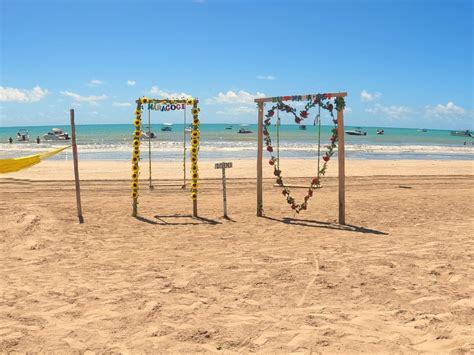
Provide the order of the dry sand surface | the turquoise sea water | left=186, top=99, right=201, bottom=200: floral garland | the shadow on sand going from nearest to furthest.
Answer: the dry sand surface, the shadow on sand, left=186, top=99, right=201, bottom=200: floral garland, the turquoise sea water

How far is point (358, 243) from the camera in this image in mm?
8586

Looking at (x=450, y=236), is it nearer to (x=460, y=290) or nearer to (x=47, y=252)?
(x=460, y=290)

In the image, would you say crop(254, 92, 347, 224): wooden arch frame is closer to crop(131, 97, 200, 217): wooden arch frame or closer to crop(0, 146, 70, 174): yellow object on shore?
crop(131, 97, 200, 217): wooden arch frame

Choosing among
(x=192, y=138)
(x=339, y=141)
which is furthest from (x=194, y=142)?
(x=339, y=141)

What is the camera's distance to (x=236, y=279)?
6.55 m

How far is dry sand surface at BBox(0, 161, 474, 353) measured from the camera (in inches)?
188

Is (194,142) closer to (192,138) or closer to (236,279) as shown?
(192,138)

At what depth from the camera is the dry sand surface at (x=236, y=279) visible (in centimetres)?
477

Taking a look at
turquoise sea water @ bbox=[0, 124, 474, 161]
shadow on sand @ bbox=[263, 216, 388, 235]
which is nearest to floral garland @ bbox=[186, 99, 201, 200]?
shadow on sand @ bbox=[263, 216, 388, 235]

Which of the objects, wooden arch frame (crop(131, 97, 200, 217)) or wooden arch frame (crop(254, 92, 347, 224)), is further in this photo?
wooden arch frame (crop(131, 97, 200, 217))

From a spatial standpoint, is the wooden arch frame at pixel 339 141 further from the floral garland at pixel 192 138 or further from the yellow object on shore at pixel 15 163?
the yellow object on shore at pixel 15 163

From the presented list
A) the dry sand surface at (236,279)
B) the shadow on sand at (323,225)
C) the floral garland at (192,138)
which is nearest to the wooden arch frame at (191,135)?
the floral garland at (192,138)

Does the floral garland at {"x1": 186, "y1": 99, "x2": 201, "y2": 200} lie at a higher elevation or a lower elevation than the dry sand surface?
higher

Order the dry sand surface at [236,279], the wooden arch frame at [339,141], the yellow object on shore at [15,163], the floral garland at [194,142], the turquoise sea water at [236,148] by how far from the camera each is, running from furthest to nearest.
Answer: the turquoise sea water at [236,148] < the floral garland at [194,142] < the yellow object on shore at [15,163] < the wooden arch frame at [339,141] < the dry sand surface at [236,279]
